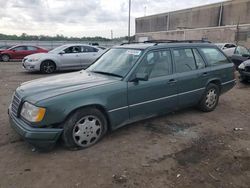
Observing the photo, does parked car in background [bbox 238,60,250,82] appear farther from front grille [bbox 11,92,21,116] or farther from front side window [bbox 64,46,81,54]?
front grille [bbox 11,92,21,116]

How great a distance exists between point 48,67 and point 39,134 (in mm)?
8678

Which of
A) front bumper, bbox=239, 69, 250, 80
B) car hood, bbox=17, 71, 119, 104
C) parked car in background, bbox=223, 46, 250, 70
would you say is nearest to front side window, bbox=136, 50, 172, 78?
car hood, bbox=17, 71, 119, 104

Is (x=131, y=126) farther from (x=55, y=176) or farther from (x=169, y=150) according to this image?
(x=55, y=176)

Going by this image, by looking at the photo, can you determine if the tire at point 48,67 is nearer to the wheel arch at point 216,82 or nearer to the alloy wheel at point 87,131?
the wheel arch at point 216,82

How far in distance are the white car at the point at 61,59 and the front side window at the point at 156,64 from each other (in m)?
7.32

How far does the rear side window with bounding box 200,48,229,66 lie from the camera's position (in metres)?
5.48

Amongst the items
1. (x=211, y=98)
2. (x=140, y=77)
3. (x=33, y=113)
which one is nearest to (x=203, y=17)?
(x=211, y=98)

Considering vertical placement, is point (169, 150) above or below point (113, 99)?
below

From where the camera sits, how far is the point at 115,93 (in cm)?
389

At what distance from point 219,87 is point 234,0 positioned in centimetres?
4445

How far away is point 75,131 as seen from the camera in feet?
12.1

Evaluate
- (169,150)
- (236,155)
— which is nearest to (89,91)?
(169,150)

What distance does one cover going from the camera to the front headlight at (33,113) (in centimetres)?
334

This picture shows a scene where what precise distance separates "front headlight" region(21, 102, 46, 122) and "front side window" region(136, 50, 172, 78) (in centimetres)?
173
